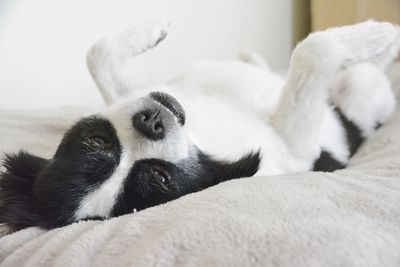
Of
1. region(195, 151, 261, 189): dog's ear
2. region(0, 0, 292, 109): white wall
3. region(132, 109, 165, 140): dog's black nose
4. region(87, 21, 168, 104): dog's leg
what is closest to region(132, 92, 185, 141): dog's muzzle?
region(132, 109, 165, 140): dog's black nose

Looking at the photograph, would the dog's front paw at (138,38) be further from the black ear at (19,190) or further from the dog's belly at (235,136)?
the black ear at (19,190)

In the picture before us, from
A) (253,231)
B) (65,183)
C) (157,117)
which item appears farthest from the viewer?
(157,117)

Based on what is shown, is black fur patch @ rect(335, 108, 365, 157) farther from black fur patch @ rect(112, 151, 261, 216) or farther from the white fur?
black fur patch @ rect(112, 151, 261, 216)

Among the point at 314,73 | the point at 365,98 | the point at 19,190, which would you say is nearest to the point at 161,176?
the point at 19,190

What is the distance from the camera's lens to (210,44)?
287cm

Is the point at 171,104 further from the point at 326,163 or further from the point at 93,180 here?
the point at 326,163

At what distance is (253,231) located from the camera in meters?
0.69

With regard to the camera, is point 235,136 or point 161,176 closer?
point 161,176

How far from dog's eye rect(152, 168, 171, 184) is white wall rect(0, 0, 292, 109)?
1.43 m

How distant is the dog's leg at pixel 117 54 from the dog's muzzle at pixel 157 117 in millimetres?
422

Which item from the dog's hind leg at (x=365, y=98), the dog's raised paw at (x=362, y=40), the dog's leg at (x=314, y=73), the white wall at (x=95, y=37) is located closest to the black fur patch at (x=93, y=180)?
the dog's leg at (x=314, y=73)

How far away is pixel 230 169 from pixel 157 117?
0.23 meters

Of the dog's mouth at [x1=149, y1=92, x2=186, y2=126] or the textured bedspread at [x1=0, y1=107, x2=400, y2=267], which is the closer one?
the textured bedspread at [x1=0, y1=107, x2=400, y2=267]

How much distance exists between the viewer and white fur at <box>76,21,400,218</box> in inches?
46.4
